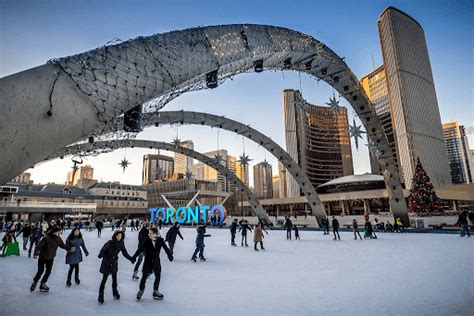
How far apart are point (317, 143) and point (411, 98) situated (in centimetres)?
4739

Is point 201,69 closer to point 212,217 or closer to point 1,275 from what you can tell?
point 1,275

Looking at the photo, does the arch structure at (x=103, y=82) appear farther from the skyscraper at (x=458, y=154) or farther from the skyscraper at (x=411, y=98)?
the skyscraper at (x=458, y=154)

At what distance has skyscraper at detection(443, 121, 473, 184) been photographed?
17888cm

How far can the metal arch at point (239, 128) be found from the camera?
21.5 metres

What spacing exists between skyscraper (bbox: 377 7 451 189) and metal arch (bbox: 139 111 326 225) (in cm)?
7259

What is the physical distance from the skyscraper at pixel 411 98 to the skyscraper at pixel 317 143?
3251 cm

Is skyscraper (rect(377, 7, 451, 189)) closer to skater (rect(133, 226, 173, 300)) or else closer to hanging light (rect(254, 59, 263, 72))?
hanging light (rect(254, 59, 263, 72))

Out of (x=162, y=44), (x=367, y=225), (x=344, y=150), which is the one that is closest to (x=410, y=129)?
(x=344, y=150)

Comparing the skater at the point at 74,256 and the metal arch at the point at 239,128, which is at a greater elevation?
the metal arch at the point at 239,128

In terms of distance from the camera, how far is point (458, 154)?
185250 millimetres

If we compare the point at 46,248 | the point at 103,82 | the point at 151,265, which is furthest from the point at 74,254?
the point at 103,82

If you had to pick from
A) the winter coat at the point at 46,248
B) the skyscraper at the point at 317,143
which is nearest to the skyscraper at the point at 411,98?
the skyscraper at the point at 317,143

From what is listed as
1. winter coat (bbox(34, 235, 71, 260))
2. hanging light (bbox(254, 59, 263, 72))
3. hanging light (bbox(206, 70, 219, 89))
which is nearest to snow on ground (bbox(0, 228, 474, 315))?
winter coat (bbox(34, 235, 71, 260))

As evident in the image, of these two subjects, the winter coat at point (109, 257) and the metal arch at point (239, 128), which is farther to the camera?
the metal arch at point (239, 128)
